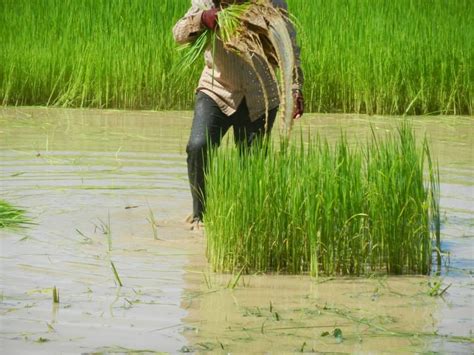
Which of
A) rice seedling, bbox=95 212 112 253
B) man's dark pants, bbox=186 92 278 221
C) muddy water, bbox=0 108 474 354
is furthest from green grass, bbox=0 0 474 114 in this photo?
man's dark pants, bbox=186 92 278 221

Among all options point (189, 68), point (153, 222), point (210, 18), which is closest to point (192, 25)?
point (210, 18)

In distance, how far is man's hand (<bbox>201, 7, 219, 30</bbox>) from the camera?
225 inches

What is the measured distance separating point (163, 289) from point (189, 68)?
626 centimetres

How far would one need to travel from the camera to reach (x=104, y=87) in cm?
1127

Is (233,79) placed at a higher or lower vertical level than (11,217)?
higher

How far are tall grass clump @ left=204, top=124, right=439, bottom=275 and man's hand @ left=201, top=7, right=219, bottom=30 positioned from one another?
772mm

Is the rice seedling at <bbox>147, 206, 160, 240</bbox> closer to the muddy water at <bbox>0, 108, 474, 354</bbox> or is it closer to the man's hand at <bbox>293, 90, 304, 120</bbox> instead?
the muddy water at <bbox>0, 108, 474, 354</bbox>

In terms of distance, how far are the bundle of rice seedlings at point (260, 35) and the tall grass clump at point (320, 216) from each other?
443mm

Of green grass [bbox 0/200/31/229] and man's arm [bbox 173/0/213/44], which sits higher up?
man's arm [bbox 173/0/213/44]

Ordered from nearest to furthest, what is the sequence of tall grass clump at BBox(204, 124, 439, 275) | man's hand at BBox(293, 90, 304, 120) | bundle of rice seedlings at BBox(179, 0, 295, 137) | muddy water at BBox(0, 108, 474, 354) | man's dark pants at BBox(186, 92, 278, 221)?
muddy water at BBox(0, 108, 474, 354) → tall grass clump at BBox(204, 124, 439, 275) → bundle of rice seedlings at BBox(179, 0, 295, 137) → man's hand at BBox(293, 90, 304, 120) → man's dark pants at BBox(186, 92, 278, 221)

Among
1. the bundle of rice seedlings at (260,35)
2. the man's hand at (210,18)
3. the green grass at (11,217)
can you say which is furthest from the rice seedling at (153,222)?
the man's hand at (210,18)

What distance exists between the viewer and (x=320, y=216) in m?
5.16

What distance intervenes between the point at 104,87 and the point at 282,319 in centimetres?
715

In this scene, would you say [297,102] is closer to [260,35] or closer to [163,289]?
[260,35]
